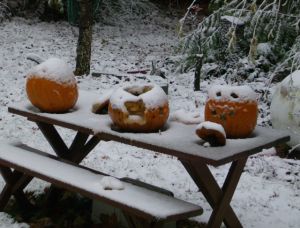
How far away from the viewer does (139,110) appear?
358cm

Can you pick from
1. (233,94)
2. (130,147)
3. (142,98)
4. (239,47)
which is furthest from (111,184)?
(239,47)

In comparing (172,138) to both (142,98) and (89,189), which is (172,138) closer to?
(142,98)

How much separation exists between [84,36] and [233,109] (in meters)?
6.51

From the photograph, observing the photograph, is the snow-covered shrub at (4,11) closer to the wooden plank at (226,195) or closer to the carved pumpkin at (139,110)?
the carved pumpkin at (139,110)

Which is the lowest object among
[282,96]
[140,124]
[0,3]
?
[0,3]

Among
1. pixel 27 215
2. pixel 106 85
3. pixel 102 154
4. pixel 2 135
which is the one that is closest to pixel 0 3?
pixel 106 85

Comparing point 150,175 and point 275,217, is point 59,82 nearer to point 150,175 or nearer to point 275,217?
point 150,175

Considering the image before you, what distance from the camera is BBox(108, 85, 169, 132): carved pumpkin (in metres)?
3.56

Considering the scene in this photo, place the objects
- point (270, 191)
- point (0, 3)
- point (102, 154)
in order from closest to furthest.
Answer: point (270, 191) → point (102, 154) → point (0, 3)

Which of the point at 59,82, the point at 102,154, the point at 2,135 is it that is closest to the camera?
the point at 59,82

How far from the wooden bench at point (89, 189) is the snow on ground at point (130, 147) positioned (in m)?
0.50

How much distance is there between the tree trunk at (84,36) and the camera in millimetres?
9516

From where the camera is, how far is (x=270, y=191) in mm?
5125

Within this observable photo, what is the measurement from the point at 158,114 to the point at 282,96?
3.09 metres
